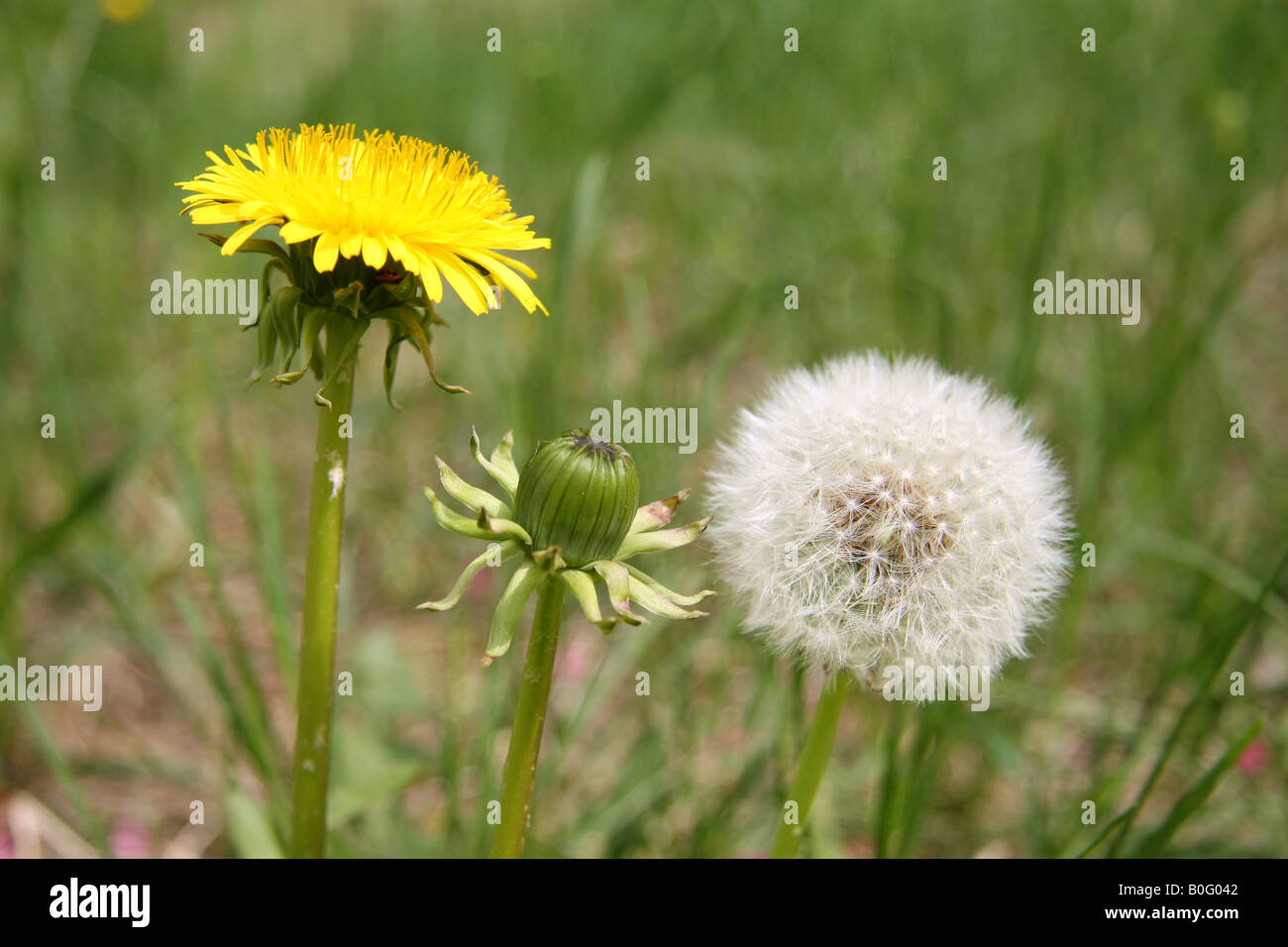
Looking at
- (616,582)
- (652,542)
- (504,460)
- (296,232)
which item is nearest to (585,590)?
(616,582)

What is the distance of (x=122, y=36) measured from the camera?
200 inches

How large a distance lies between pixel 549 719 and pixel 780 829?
122cm

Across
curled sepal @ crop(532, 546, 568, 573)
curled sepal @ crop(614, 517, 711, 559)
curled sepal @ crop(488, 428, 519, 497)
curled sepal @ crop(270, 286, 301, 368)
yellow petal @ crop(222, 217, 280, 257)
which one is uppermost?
yellow petal @ crop(222, 217, 280, 257)

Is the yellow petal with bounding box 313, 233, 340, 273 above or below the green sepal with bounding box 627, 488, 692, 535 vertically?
above

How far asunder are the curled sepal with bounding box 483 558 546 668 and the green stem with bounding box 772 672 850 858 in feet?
1.66

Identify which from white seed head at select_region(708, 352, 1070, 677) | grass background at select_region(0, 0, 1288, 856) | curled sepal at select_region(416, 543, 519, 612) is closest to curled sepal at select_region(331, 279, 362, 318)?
curled sepal at select_region(416, 543, 519, 612)

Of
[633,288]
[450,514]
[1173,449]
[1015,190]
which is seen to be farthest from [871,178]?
[450,514]

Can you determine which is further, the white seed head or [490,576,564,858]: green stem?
the white seed head

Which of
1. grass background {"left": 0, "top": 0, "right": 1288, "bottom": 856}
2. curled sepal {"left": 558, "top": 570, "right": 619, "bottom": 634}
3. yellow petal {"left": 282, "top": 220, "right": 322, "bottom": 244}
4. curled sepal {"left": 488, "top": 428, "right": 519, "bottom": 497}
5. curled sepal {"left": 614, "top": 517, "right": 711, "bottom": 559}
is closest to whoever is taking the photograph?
curled sepal {"left": 558, "top": 570, "right": 619, "bottom": 634}

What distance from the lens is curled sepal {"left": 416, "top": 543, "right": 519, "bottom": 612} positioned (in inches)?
A: 48.6

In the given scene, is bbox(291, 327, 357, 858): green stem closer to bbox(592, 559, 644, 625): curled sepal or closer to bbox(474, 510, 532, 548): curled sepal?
bbox(474, 510, 532, 548): curled sepal

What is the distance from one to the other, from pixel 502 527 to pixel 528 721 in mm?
277

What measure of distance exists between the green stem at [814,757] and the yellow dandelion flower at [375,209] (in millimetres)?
737

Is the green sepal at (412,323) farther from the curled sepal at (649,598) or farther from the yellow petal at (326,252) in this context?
the curled sepal at (649,598)
